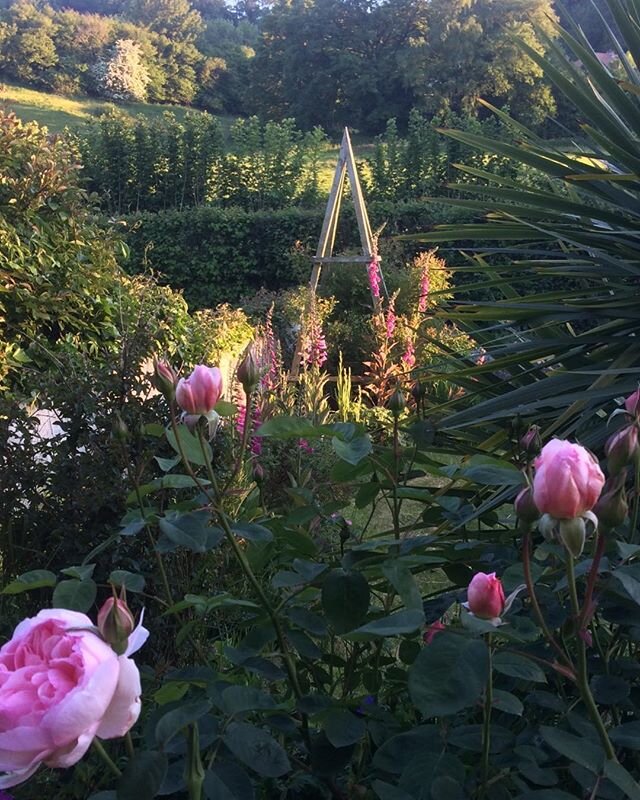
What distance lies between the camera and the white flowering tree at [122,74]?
23.5 metres

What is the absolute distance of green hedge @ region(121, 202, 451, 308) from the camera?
30.3 feet

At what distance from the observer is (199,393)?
0.70 meters

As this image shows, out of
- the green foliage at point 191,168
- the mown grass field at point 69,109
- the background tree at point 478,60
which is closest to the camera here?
the green foliage at point 191,168

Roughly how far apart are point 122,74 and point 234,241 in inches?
672

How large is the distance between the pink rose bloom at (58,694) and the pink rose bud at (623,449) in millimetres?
343

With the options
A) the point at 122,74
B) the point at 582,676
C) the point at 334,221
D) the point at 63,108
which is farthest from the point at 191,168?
the point at 122,74

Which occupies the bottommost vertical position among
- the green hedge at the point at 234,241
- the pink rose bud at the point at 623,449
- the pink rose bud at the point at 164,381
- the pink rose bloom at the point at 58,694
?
the green hedge at the point at 234,241

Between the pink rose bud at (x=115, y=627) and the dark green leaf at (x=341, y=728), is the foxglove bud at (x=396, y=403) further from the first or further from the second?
the pink rose bud at (x=115, y=627)

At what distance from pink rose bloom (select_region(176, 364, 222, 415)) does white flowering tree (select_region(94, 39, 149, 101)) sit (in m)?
25.5

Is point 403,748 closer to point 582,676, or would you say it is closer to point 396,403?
point 582,676

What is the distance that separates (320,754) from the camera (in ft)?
2.04

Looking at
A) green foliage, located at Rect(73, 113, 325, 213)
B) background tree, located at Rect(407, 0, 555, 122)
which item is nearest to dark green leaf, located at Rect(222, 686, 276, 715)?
green foliage, located at Rect(73, 113, 325, 213)

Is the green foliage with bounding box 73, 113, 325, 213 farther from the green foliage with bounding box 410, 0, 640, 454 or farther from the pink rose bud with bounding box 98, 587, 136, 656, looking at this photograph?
the pink rose bud with bounding box 98, 587, 136, 656

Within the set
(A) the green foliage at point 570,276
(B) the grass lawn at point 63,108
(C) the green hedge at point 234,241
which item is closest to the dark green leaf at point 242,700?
(A) the green foliage at point 570,276
